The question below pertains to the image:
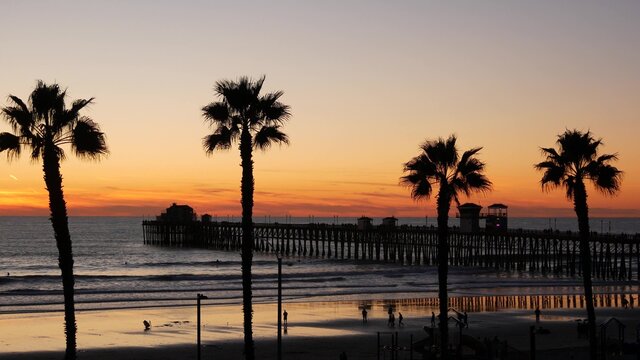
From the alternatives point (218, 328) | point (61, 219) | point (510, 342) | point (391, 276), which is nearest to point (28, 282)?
point (391, 276)

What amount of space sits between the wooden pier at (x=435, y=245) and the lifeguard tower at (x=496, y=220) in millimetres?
953

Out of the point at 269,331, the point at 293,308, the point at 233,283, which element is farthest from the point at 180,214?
the point at 269,331

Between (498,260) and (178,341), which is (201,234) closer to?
(498,260)

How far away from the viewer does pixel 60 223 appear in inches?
784

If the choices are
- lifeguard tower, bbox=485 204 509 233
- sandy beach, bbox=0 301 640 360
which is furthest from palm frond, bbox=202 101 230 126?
lifeguard tower, bbox=485 204 509 233

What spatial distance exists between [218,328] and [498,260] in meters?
50.0

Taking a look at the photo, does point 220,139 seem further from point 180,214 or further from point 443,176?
point 180,214

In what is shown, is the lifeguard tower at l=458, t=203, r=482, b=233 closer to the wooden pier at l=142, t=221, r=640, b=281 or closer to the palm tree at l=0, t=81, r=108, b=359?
the wooden pier at l=142, t=221, r=640, b=281

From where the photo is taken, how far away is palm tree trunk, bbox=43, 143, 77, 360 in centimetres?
1969

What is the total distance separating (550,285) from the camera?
65062 mm

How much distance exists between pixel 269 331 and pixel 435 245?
54.5 meters

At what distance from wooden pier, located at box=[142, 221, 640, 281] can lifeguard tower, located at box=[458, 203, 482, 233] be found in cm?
95

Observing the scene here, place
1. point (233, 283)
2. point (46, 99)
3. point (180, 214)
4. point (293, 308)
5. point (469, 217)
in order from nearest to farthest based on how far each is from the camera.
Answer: point (46, 99)
point (293, 308)
point (233, 283)
point (469, 217)
point (180, 214)

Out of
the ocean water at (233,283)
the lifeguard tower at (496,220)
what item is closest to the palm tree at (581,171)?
the ocean water at (233,283)
